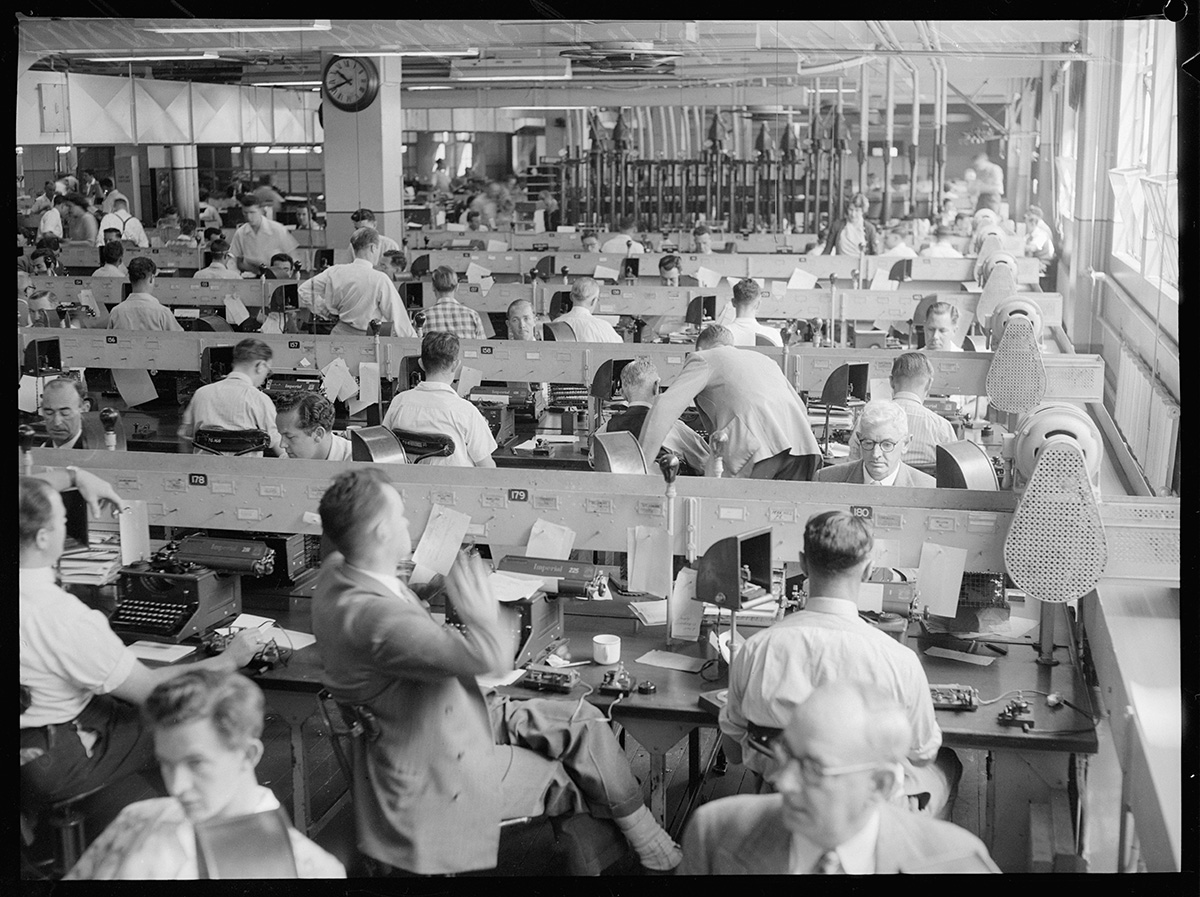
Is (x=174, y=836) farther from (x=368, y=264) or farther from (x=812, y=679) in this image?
(x=368, y=264)

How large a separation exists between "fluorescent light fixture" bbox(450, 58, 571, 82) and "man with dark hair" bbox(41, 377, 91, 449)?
9.95m

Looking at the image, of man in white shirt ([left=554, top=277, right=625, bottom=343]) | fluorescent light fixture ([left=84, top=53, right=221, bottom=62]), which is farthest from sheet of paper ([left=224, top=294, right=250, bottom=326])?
fluorescent light fixture ([left=84, top=53, right=221, bottom=62])

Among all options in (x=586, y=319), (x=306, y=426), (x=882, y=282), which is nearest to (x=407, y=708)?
(x=306, y=426)

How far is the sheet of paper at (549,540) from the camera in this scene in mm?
4012

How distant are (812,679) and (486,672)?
775 mm

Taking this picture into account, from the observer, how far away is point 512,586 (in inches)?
151

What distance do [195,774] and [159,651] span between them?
0.98 metres

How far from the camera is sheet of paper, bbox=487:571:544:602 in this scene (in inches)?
149

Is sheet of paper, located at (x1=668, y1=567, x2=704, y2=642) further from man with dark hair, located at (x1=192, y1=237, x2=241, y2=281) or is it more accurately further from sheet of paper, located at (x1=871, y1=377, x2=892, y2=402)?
man with dark hair, located at (x1=192, y1=237, x2=241, y2=281)

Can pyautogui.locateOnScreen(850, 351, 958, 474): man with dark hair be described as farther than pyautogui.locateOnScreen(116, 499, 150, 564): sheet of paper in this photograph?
Yes

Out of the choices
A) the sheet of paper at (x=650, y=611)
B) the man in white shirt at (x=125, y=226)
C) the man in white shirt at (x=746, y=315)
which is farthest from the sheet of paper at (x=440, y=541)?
the man in white shirt at (x=125, y=226)

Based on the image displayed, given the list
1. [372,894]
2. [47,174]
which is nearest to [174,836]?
[372,894]

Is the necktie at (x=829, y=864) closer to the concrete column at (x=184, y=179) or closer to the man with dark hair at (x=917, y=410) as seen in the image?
the man with dark hair at (x=917, y=410)

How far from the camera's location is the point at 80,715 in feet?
11.3
